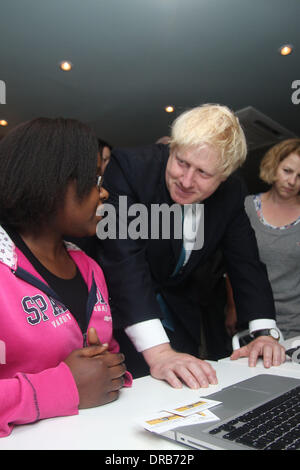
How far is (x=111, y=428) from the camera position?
1.99 ft

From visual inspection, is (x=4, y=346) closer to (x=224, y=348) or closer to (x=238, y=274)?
(x=238, y=274)

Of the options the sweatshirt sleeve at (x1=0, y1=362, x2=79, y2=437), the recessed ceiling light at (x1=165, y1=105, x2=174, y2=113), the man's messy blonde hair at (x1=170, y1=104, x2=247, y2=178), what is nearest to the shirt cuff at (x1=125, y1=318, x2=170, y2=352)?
the sweatshirt sleeve at (x1=0, y1=362, x2=79, y2=437)

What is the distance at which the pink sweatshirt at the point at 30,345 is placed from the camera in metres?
0.61

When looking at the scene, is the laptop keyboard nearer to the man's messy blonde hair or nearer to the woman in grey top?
the man's messy blonde hair

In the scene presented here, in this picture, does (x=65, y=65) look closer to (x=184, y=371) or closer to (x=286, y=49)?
(x=286, y=49)

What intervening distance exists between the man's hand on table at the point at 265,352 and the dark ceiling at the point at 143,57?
192 cm

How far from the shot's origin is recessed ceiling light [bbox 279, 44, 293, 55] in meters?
3.28

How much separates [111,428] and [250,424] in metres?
0.22

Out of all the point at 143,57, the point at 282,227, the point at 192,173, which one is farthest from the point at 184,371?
the point at 143,57

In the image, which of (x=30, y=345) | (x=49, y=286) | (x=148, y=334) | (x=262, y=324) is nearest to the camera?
(x=30, y=345)

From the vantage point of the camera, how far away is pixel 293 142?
184 centimetres

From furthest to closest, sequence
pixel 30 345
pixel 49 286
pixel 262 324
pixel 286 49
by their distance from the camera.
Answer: pixel 286 49 < pixel 262 324 < pixel 49 286 < pixel 30 345

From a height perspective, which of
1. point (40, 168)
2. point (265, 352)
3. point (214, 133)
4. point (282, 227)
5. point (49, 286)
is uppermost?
point (214, 133)

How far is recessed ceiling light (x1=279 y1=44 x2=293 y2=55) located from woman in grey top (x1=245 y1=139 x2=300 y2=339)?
1.91 metres
